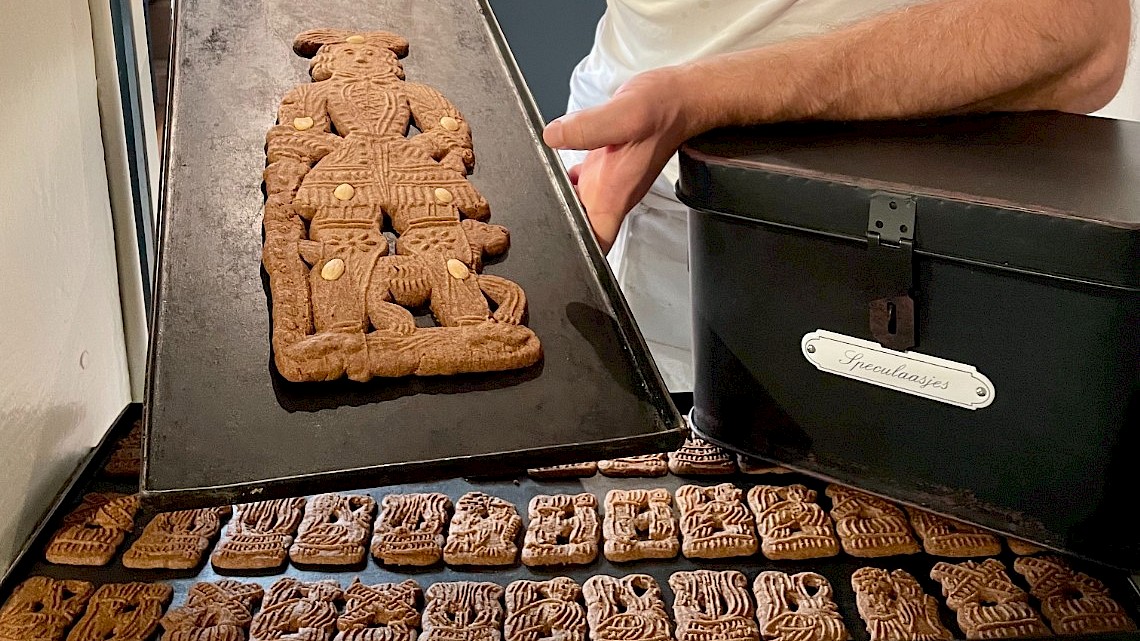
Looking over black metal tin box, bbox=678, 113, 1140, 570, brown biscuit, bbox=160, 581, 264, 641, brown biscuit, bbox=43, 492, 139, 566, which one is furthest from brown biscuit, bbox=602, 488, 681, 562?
brown biscuit, bbox=43, 492, 139, 566

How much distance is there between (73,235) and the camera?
132 centimetres

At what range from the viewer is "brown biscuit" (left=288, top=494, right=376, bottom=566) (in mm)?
1056

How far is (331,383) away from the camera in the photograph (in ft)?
3.07

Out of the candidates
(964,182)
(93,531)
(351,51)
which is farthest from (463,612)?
(351,51)

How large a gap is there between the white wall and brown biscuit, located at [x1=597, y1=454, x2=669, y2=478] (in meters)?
0.59

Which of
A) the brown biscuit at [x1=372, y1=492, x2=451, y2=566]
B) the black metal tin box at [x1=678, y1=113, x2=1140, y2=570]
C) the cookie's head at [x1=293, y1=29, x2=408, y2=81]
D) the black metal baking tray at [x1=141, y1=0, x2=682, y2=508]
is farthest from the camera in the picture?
the cookie's head at [x1=293, y1=29, x2=408, y2=81]

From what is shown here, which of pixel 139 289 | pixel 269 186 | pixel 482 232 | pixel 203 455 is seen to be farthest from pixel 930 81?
pixel 139 289

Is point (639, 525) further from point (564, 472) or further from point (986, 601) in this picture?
point (986, 601)

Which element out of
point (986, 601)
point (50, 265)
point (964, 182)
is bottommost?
point (986, 601)

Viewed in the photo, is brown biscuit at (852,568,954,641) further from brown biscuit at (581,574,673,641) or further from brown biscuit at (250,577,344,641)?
brown biscuit at (250,577,344,641)

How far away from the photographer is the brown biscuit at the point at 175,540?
3.43 feet

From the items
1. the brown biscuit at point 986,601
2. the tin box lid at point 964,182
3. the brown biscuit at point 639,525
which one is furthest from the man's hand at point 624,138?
the brown biscuit at point 986,601

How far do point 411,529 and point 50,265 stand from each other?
519 millimetres

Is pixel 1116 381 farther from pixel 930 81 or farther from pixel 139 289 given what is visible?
pixel 139 289
